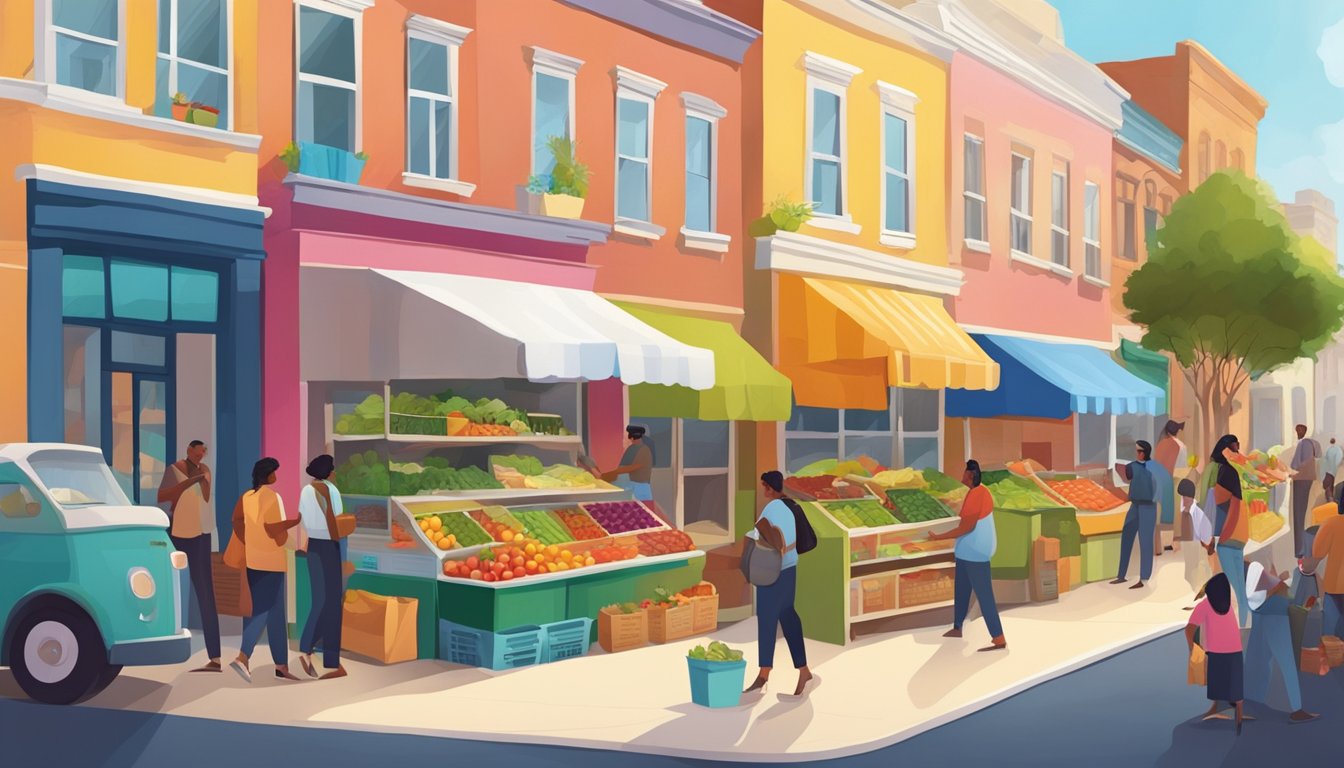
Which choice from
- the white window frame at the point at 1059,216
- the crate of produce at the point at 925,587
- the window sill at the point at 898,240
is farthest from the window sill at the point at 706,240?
the white window frame at the point at 1059,216

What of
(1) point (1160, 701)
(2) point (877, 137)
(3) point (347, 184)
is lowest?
(1) point (1160, 701)

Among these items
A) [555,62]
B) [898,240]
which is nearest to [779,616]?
[555,62]

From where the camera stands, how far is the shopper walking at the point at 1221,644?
1065cm

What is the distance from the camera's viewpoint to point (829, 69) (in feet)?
72.6

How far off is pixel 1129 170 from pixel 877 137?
12175 millimetres

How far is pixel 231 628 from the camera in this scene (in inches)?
580

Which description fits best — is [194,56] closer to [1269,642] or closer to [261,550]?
[261,550]

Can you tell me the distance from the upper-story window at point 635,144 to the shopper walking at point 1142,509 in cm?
769

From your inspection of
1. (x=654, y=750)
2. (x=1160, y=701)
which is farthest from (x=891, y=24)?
(x=654, y=750)

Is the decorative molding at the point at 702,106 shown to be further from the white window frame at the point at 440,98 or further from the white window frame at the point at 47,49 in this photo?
the white window frame at the point at 47,49

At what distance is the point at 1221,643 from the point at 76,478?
9.14 meters

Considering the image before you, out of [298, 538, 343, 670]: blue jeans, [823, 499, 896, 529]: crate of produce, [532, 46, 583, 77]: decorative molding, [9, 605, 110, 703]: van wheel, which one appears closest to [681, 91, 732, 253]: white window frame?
[532, 46, 583, 77]: decorative molding

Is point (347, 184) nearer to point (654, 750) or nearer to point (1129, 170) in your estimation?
point (654, 750)

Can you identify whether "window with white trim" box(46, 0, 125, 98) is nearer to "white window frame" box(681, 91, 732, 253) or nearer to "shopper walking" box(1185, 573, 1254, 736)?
"white window frame" box(681, 91, 732, 253)
